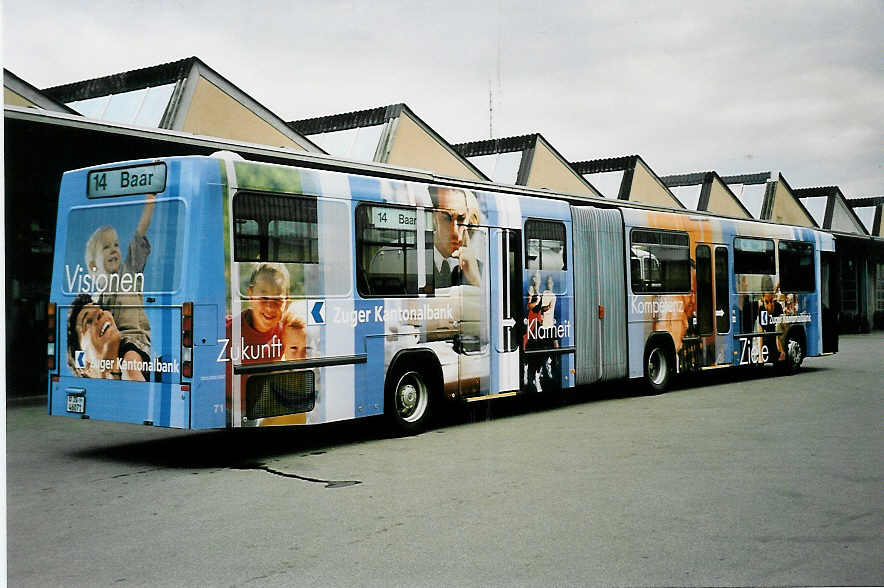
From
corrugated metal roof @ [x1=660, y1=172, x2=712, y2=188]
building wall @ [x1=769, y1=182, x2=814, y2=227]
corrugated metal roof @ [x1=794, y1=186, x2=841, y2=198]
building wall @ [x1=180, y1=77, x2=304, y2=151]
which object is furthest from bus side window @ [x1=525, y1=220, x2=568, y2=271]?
building wall @ [x1=769, y1=182, x2=814, y2=227]

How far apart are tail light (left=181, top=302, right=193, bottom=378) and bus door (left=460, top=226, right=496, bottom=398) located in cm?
382

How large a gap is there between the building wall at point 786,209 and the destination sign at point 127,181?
3201cm

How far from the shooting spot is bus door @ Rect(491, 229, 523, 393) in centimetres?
1216

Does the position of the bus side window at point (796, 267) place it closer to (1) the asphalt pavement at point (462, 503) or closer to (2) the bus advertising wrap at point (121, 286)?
(1) the asphalt pavement at point (462, 503)

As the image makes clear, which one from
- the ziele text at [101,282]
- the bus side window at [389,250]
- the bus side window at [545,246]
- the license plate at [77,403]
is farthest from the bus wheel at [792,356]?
the license plate at [77,403]

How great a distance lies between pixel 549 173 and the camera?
28.9m

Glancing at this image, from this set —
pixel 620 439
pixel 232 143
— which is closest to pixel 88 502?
pixel 620 439

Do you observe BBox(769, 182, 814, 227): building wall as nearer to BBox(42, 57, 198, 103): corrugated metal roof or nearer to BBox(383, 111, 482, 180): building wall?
BBox(383, 111, 482, 180): building wall

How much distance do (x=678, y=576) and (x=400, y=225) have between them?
6316 millimetres

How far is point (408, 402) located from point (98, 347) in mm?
3498

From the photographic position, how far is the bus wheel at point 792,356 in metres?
18.6

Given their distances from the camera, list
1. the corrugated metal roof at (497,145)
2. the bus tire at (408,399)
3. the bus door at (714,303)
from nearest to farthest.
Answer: the bus tire at (408,399), the bus door at (714,303), the corrugated metal roof at (497,145)

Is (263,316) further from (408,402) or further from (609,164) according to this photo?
(609,164)

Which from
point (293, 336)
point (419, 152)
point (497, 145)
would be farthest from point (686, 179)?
point (293, 336)
